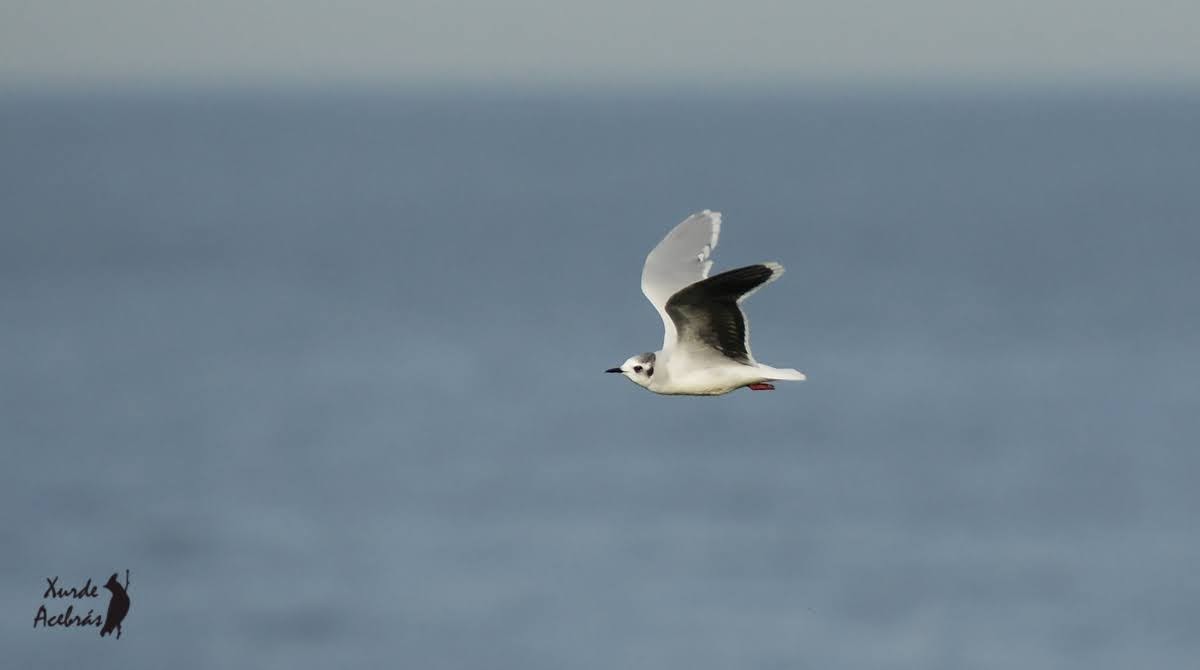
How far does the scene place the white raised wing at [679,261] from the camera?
19.6 meters

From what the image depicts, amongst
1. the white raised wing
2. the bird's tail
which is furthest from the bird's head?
the bird's tail

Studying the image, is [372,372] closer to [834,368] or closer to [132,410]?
Answer: [132,410]

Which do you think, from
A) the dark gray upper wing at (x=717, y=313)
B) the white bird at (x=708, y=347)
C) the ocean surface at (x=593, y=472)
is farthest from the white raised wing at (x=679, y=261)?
the ocean surface at (x=593, y=472)

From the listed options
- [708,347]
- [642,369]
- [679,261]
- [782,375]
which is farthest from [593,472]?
[782,375]

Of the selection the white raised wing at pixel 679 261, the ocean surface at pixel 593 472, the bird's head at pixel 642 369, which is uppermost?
the ocean surface at pixel 593 472

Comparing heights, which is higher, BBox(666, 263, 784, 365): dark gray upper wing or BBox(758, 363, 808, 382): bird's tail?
BBox(666, 263, 784, 365): dark gray upper wing

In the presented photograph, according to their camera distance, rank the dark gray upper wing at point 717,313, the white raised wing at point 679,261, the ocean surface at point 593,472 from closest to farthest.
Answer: the dark gray upper wing at point 717,313, the white raised wing at point 679,261, the ocean surface at point 593,472

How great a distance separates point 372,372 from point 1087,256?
59430mm

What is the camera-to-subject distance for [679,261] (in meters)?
19.8

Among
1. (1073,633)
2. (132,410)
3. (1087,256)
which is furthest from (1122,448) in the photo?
(1087,256)

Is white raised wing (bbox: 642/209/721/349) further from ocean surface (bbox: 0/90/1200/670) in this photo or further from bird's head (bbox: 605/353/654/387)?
ocean surface (bbox: 0/90/1200/670)

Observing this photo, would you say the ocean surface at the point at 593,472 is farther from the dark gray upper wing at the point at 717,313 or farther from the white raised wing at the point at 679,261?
the dark gray upper wing at the point at 717,313

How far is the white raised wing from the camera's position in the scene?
64.4ft

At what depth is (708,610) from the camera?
51.1m
